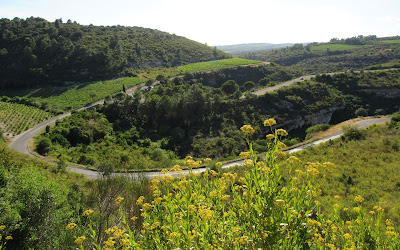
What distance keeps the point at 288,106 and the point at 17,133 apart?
4416 cm

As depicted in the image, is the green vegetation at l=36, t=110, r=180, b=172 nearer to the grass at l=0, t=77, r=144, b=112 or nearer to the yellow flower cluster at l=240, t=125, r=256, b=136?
the grass at l=0, t=77, r=144, b=112

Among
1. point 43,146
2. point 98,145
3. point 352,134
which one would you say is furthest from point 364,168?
point 43,146

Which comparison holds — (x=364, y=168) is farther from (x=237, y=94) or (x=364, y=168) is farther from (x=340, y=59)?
(x=340, y=59)

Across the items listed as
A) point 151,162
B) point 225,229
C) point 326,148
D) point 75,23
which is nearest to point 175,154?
point 151,162

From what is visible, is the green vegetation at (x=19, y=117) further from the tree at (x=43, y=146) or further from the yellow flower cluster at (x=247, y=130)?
the yellow flower cluster at (x=247, y=130)

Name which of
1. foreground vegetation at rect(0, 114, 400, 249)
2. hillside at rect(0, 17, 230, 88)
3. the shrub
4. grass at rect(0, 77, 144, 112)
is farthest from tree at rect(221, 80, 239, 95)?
hillside at rect(0, 17, 230, 88)

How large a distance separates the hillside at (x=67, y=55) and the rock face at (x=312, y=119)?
46.0 m

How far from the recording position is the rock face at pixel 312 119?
38594 mm

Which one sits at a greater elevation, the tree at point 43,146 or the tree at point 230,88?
the tree at point 230,88

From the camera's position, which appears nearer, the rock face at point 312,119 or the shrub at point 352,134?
the shrub at point 352,134

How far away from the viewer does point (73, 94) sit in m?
50.3

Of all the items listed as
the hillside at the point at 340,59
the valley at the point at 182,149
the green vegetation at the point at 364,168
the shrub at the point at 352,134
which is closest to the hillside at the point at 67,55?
the valley at the point at 182,149

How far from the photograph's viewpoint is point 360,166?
1791cm

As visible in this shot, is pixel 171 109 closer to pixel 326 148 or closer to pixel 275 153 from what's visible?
pixel 326 148
